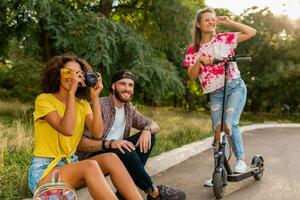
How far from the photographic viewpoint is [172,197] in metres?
4.26

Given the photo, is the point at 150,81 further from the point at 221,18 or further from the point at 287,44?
the point at 287,44

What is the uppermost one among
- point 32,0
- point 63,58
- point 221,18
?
point 32,0

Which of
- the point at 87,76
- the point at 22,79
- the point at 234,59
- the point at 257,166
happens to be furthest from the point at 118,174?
the point at 22,79

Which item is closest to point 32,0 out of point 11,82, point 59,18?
point 59,18

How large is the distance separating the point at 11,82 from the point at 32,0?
53.8ft

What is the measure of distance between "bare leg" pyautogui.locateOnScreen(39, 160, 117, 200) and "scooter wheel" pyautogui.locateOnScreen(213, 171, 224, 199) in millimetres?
1568

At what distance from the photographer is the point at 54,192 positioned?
3158mm

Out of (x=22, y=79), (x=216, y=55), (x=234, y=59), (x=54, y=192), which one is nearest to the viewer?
(x=54, y=192)

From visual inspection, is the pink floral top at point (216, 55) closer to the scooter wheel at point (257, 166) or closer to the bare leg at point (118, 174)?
the scooter wheel at point (257, 166)

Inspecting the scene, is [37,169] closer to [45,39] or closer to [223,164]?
[223,164]

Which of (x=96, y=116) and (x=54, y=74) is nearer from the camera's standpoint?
(x=54, y=74)

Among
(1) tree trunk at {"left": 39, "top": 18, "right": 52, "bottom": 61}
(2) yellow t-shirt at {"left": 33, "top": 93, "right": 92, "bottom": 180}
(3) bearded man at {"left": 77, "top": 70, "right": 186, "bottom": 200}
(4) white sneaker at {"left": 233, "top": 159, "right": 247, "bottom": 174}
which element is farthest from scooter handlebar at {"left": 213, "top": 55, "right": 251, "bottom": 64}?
(1) tree trunk at {"left": 39, "top": 18, "right": 52, "bottom": 61}

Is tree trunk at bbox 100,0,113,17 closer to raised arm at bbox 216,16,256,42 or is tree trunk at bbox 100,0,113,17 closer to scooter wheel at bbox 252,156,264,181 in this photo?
raised arm at bbox 216,16,256,42

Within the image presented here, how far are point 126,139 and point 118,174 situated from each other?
879mm
